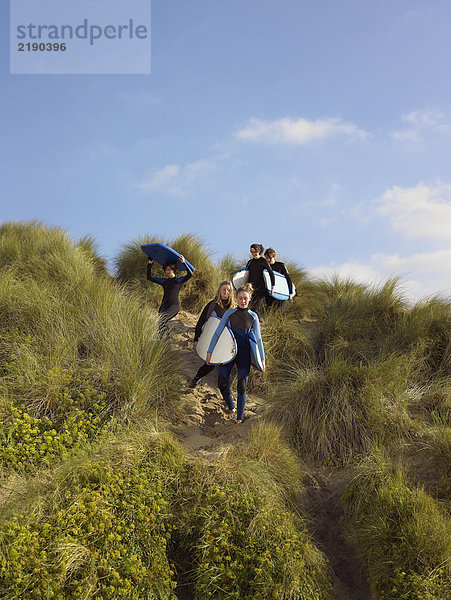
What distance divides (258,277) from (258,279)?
0.15ft

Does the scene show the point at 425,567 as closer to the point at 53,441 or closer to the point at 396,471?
the point at 396,471

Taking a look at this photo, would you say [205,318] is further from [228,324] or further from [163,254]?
[163,254]

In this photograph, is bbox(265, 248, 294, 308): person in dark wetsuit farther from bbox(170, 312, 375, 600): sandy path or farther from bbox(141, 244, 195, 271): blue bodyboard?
bbox(170, 312, 375, 600): sandy path

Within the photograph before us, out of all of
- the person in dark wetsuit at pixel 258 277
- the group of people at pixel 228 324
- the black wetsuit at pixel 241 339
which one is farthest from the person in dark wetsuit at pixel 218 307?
the person in dark wetsuit at pixel 258 277

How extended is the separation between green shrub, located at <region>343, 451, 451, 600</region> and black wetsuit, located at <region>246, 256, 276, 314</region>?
5.14 metres

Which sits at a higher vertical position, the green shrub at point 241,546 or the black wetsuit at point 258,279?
→ the black wetsuit at point 258,279

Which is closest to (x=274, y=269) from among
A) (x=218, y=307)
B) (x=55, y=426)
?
(x=218, y=307)

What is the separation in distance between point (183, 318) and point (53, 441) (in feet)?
17.8

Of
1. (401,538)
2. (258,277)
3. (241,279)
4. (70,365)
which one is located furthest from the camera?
(241,279)

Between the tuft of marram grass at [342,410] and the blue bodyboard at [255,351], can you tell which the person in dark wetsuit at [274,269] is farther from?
the blue bodyboard at [255,351]

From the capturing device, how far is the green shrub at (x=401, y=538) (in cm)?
442

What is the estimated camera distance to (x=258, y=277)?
1023cm

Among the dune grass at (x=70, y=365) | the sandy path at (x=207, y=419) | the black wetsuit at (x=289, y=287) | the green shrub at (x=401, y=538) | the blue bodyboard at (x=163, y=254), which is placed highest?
the blue bodyboard at (x=163, y=254)

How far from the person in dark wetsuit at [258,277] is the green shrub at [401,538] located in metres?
5.17
